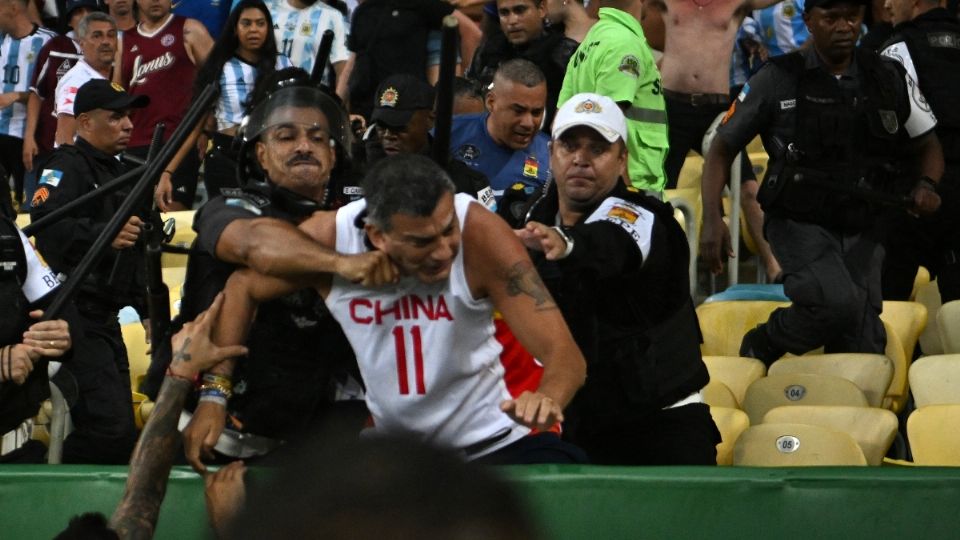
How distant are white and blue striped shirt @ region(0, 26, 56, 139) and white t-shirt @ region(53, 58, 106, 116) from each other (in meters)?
1.20

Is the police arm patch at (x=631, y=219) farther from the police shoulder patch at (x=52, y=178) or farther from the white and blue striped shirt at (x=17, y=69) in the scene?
the white and blue striped shirt at (x=17, y=69)

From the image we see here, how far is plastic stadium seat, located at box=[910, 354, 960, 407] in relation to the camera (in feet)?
19.6

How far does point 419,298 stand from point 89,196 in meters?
3.23

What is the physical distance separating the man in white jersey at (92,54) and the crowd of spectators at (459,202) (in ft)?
0.08

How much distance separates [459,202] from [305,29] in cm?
650

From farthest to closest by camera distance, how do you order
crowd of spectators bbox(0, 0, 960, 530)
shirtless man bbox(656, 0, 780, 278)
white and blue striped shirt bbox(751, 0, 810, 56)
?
white and blue striped shirt bbox(751, 0, 810, 56) < shirtless man bbox(656, 0, 780, 278) < crowd of spectators bbox(0, 0, 960, 530)

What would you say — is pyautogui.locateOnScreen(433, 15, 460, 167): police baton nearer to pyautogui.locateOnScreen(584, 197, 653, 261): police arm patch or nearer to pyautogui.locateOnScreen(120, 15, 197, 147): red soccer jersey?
pyautogui.locateOnScreen(584, 197, 653, 261): police arm patch

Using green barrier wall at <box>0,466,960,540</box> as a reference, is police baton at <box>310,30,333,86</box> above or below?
above

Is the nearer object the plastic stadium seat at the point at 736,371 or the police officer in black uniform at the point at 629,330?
the police officer in black uniform at the point at 629,330

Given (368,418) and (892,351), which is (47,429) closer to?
(368,418)

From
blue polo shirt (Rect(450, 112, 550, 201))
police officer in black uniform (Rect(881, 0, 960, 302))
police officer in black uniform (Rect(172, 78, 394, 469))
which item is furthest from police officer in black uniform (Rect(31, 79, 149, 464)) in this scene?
police officer in black uniform (Rect(881, 0, 960, 302))

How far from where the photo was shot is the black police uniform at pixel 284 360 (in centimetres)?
477

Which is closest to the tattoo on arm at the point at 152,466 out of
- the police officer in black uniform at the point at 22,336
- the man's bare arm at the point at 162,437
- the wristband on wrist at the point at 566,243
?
the man's bare arm at the point at 162,437

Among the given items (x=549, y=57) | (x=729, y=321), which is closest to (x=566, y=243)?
(x=729, y=321)
